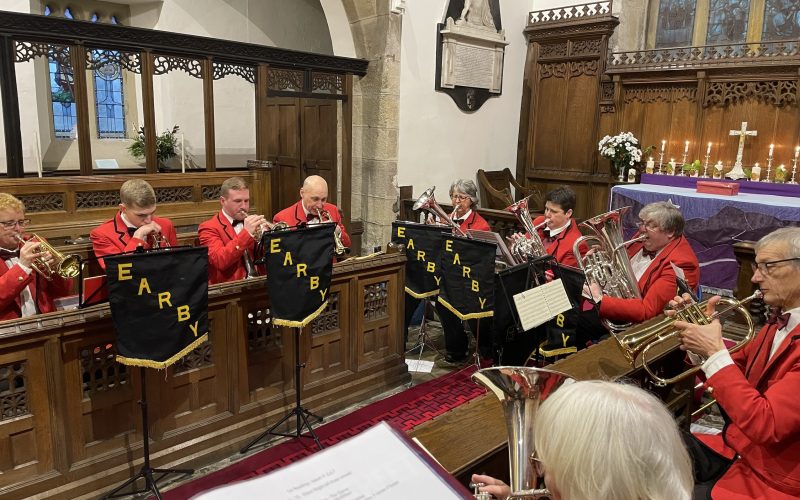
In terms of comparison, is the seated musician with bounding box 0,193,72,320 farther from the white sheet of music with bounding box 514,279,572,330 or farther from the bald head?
the white sheet of music with bounding box 514,279,572,330

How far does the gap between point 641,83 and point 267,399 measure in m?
7.82

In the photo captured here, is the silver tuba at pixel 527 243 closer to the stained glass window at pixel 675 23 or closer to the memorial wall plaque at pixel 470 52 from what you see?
the memorial wall plaque at pixel 470 52

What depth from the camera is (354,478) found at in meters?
1.38

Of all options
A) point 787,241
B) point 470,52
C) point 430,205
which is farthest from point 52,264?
point 470,52

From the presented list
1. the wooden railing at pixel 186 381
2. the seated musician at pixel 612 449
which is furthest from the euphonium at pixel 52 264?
the seated musician at pixel 612 449

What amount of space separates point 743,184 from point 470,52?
4364mm

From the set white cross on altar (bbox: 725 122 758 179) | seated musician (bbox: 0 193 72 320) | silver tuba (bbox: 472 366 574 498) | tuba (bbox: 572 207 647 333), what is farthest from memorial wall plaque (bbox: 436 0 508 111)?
silver tuba (bbox: 472 366 574 498)

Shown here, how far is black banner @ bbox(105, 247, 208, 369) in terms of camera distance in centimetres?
302

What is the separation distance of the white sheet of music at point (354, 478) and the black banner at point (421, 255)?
3390mm

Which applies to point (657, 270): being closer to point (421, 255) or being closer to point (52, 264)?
point (421, 255)

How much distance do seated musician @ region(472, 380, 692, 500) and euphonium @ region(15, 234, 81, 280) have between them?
2.93 metres

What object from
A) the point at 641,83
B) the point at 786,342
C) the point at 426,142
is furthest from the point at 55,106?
the point at 786,342

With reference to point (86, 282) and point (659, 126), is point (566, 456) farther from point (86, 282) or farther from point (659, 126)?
point (659, 126)

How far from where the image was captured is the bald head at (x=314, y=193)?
15.7ft
